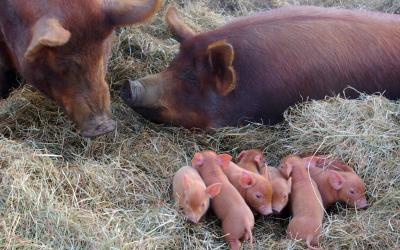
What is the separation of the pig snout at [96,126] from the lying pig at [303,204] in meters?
1.02

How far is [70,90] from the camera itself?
3.56 m

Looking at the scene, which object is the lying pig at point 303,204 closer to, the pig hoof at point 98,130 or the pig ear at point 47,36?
the pig hoof at point 98,130

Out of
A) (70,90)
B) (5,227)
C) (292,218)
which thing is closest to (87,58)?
(70,90)

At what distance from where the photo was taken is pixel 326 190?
11.5ft

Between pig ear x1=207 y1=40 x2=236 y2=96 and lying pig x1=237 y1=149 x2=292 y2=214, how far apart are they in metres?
0.49

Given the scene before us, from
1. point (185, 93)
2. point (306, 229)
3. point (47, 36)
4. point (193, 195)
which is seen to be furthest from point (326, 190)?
point (47, 36)

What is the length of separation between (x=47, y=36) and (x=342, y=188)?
169 cm

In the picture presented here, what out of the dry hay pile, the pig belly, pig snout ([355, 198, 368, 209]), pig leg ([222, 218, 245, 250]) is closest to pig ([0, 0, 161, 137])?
the dry hay pile

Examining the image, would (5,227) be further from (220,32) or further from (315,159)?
(220,32)

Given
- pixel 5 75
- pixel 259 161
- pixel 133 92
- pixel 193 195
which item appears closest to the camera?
pixel 193 195

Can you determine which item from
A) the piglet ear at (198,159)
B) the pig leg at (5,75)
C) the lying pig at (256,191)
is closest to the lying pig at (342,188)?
the lying pig at (256,191)

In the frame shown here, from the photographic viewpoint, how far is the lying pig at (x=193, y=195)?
3.23 metres

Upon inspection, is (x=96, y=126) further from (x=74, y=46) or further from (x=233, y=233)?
(x=233, y=233)

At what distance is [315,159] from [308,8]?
140cm
